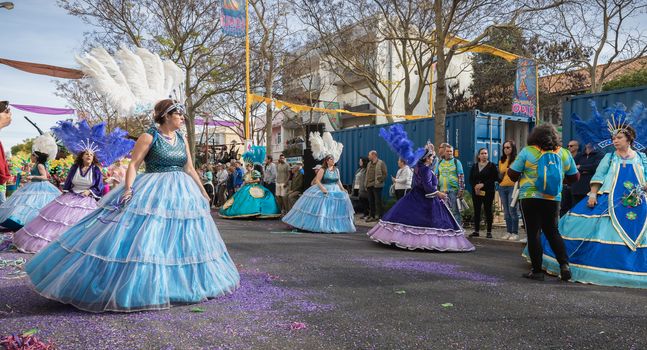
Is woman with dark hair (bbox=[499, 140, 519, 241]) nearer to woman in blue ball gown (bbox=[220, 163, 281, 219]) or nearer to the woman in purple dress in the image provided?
the woman in purple dress

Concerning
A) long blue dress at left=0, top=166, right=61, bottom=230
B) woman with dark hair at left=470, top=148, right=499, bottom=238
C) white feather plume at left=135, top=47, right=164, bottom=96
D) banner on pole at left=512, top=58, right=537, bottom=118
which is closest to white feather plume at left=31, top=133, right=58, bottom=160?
long blue dress at left=0, top=166, right=61, bottom=230

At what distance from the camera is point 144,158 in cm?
461

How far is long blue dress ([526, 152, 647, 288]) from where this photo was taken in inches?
208

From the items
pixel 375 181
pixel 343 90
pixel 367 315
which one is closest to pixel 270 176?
pixel 375 181

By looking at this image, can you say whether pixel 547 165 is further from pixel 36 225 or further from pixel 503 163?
pixel 36 225

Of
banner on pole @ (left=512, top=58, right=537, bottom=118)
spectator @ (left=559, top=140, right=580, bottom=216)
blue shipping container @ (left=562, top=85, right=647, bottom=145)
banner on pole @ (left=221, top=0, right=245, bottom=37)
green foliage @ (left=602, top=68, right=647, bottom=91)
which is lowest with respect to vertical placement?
spectator @ (left=559, top=140, right=580, bottom=216)

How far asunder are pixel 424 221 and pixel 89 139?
5.26 meters

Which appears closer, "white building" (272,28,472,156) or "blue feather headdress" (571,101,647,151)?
"blue feather headdress" (571,101,647,151)

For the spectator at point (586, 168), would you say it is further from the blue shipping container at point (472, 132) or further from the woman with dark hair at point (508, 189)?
the blue shipping container at point (472, 132)

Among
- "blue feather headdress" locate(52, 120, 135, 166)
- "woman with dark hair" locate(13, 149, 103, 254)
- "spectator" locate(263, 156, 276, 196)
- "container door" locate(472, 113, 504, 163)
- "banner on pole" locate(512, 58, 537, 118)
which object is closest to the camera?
"woman with dark hair" locate(13, 149, 103, 254)

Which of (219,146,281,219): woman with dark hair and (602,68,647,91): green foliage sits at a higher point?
(602,68,647,91): green foliage

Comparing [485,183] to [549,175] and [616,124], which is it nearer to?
[616,124]

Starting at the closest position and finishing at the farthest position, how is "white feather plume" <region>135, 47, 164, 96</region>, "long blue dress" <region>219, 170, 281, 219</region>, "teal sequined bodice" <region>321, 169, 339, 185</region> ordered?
"white feather plume" <region>135, 47, 164, 96</region>, "teal sequined bodice" <region>321, 169, 339, 185</region>, "long blue dress" <region>219, 170, 281, 219</region>

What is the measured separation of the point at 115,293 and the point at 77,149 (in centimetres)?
437
